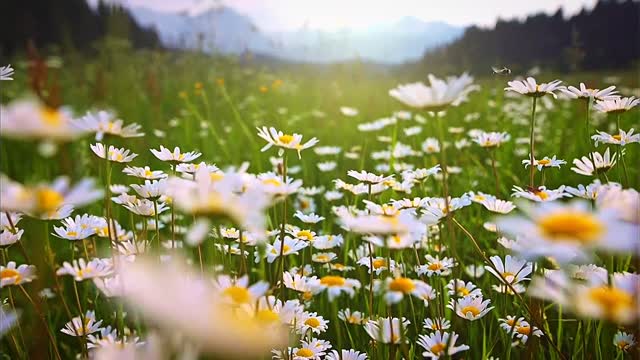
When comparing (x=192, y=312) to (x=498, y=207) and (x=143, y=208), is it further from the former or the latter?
(x=498, y=207)

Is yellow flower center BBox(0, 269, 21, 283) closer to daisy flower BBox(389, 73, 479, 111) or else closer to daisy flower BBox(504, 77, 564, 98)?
daisy flower BBox(389, 73, 479, 111)

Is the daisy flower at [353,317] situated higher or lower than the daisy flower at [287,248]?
lower

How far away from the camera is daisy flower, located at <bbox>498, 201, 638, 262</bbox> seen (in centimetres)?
42

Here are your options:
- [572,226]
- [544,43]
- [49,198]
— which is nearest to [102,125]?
[49,198]

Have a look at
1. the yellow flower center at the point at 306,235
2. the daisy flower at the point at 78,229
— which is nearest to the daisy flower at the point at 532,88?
the yellow flower center at the point at 306,235

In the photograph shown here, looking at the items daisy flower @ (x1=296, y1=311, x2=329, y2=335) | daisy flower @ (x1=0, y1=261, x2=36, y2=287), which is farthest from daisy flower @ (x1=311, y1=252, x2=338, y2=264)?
daisy flower @ (x1=0, y1=261, x2=36, y2=287)

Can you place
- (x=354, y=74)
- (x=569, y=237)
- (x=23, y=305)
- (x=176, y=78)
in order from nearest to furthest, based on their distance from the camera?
(x=569, y=237)
(x=23, y=305)
(x=354, y=74)
(x=176, y=78)

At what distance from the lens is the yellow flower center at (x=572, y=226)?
1.43ft

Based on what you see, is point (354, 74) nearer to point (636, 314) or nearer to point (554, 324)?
point (554, 324)

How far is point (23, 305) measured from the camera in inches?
52.3

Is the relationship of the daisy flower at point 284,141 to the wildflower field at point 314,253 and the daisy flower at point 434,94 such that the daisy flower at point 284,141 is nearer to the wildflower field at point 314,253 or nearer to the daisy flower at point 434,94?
the wildflower field at point 314,253

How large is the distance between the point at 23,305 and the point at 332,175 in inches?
45.4

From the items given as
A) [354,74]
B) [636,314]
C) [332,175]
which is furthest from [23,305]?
[354,74]

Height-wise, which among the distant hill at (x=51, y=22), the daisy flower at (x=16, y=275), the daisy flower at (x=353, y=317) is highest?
the distant hill at (x=51, y=22)
